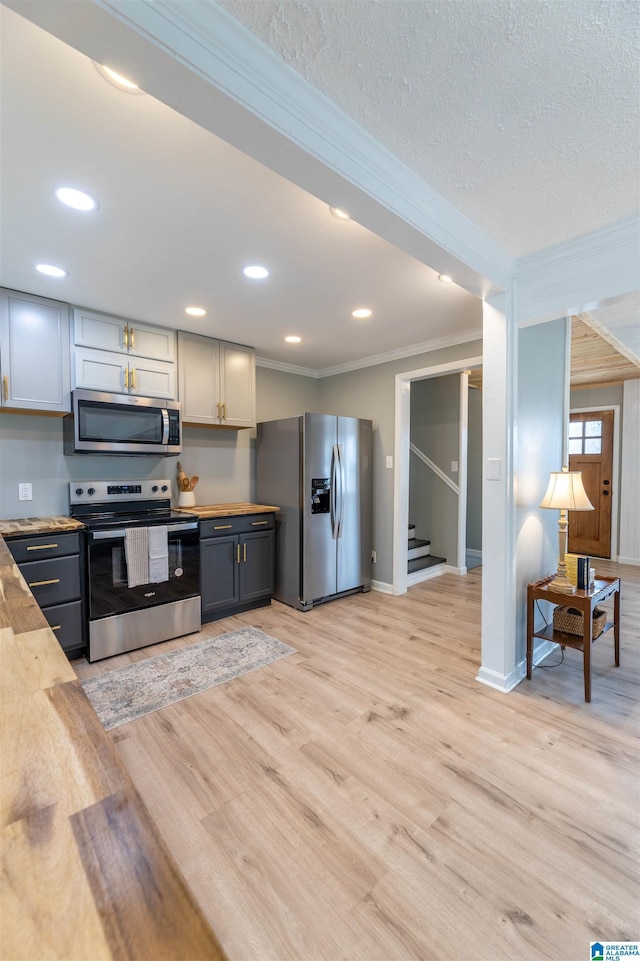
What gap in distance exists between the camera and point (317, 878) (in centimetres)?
132

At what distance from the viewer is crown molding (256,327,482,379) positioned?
3584mm

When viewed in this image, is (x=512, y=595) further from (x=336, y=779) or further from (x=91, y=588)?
(x=91, y=588)

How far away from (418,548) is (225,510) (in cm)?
257

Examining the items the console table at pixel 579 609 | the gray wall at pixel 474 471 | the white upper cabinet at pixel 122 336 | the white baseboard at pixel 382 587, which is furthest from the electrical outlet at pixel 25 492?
the gray wall at pixel 474 471

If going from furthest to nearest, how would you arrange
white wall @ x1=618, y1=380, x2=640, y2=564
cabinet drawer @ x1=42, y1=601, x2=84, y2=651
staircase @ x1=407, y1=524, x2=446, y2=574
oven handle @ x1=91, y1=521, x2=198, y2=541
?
white wall @ x1=618, y1=380, x2=640, y2=564 → staircase @ x1=407, y1=524, x2=446, y2=574 → oven handle @ x1=91, y1=521, x2=198, y2=541 → cabinet drawer @ x1=42, y1=601, x2=84, y2=651

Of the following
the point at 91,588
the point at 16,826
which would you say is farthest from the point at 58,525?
the point at 16,826

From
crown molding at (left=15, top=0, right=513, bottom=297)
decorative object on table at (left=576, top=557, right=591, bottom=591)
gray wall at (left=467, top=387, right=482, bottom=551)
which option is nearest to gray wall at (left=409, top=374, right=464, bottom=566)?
gray wall at (left=467, top=387, right=482, bottom=551)

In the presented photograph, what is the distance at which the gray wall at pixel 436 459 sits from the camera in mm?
5031

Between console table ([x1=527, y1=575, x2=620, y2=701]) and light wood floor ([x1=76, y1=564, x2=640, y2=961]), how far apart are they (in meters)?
0.19

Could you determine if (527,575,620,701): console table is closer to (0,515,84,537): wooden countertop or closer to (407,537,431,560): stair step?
(407,537,431,560): stair step

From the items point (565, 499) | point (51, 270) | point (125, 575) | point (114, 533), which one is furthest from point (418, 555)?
point (51, 270)

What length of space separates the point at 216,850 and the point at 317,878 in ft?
1.17

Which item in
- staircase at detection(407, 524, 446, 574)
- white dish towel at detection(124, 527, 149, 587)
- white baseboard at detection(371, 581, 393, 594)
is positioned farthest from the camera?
staircase at detection(407, 524, 446, 574)

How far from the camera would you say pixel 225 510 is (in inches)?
141
